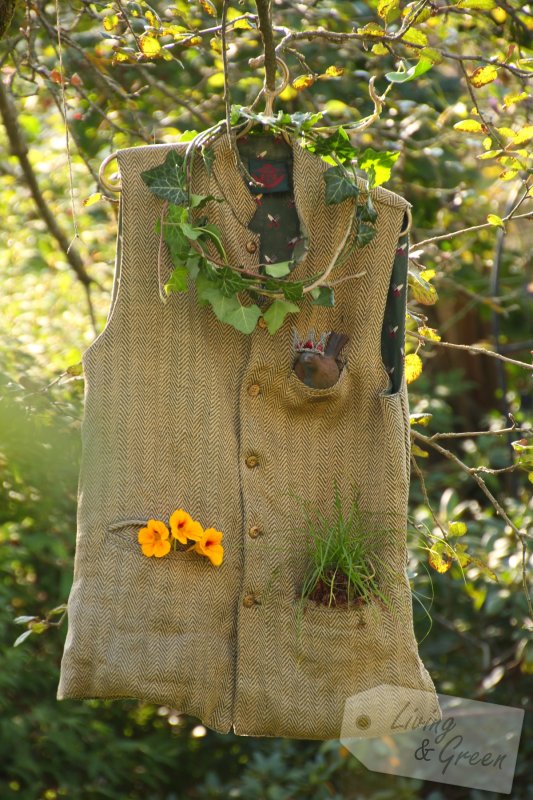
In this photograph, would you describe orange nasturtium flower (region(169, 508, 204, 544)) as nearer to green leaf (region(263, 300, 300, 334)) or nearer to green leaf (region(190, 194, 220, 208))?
green leaf (region(263, 300, 300, 334))

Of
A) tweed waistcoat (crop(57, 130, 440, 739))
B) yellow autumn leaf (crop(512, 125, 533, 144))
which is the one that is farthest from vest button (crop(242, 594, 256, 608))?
yellow autumn leaf (crop(512, 125, 533, 144))

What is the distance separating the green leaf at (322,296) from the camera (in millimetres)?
1300

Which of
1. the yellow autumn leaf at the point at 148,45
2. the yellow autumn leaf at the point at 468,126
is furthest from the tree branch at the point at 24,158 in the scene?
the yellow autumn leaf at the point at 468,126

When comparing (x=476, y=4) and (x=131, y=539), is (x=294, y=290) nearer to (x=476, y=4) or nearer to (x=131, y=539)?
(x=131, y=539)

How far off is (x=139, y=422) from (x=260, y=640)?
0.36 metres

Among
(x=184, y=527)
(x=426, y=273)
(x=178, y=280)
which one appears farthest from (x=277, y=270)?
(x=426, y=273)

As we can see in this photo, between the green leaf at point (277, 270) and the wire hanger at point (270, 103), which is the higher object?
the wire hanger at point (270, 103)

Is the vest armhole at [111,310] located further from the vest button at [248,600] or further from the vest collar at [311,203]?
the vest button at [248,600]

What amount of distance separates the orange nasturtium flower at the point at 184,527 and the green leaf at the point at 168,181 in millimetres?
439

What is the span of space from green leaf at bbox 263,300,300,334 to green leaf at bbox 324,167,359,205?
0.55 feet

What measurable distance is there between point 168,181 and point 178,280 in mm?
145

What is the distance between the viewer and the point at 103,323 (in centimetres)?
319

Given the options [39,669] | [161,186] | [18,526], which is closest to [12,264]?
[18,526]

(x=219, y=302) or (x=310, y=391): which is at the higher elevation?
(x=219, y=302)
